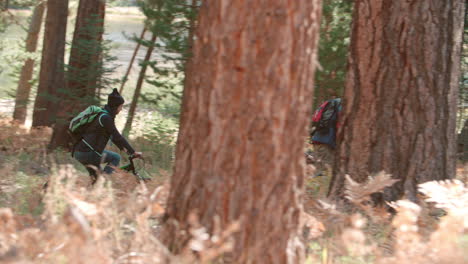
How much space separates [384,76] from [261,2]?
9.59ft

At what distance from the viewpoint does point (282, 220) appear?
3.87m

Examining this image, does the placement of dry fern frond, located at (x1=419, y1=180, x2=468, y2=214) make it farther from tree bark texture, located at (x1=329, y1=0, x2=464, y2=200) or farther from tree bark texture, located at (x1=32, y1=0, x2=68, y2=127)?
tree bark texture, located at (x1=32, y1=0, x2=68, y2=127)

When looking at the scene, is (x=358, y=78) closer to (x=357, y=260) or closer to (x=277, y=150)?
(x=357, y=260)

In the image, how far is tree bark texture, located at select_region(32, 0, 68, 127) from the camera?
668 inches

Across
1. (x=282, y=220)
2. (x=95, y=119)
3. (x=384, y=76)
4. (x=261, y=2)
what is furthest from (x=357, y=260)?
(x=95, y=119)

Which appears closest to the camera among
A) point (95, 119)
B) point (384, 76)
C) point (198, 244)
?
point (198, 244)

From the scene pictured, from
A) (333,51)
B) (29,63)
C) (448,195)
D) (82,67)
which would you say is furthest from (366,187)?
(29,63)

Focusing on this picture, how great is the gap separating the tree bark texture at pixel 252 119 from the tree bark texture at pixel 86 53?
39.1 feet

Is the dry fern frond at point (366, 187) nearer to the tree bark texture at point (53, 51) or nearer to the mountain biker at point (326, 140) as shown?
the mountain biker at point (326, 140)

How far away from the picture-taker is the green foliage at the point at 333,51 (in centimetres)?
1268

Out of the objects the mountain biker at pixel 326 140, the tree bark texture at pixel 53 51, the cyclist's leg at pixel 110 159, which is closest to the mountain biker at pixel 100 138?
the cyclist's leg at pixel 110 159

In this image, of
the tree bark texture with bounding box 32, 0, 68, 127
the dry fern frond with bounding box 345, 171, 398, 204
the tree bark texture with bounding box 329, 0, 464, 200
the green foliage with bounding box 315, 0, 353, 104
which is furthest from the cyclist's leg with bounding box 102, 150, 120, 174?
the tree bark texture with bounding box 32, 0, 68, 127

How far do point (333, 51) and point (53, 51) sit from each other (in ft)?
28.6

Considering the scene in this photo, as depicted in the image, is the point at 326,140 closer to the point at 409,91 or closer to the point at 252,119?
the point at 409,91
